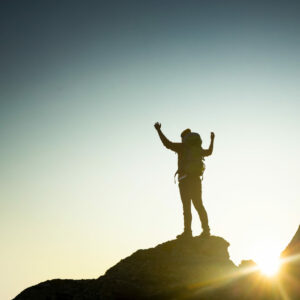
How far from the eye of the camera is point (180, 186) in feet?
47.6

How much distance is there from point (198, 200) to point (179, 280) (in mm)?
3553

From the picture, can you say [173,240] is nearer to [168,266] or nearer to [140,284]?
[168,266]

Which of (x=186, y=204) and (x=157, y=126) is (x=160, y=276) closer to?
(x=186, y=204)

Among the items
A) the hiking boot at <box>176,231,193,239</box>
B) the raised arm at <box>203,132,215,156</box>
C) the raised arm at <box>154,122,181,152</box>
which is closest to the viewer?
the hiking boot at <box>176,231,193,239</box>

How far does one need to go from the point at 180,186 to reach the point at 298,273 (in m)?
5.50

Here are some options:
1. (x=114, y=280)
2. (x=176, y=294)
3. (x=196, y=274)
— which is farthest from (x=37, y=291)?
(x=196, y=274)

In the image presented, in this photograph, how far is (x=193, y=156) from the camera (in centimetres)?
1441

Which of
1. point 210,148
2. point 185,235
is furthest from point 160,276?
point 210,148

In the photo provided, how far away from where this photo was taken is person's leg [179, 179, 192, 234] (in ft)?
46.6

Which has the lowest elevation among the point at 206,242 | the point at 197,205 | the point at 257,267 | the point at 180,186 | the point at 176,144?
the point at 257,267

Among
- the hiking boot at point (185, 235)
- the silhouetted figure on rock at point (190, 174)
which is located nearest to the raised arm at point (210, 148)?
the silhouetted figure on rock at point (190, 174)

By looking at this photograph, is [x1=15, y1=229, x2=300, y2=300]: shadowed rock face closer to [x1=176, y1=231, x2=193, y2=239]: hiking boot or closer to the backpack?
[x1=176, y1=231, x2=193, y2=239]: hiking boot

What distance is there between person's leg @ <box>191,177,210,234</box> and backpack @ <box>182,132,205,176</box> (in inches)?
14.5

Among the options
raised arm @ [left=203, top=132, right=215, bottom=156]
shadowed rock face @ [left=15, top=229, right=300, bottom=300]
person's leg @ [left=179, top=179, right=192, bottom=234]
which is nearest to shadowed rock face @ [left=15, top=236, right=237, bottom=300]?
shadowed rock face @ [left=15, top=229, right=300, bottom=300]
